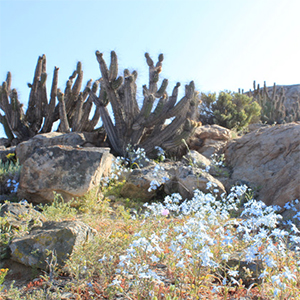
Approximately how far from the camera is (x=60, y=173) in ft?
19.7

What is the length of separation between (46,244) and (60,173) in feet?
9.04

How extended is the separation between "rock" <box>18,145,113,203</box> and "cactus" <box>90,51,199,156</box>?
2711 millimetres

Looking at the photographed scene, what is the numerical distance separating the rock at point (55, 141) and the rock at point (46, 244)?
5.30 meters

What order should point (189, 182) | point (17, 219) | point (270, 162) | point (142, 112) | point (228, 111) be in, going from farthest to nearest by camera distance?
point (228, 111), point (142, 112), point (270, 162), point (189, 182), point (17, 219)

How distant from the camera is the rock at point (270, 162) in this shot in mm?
5687

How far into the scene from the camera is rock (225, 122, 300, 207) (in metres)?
5.69

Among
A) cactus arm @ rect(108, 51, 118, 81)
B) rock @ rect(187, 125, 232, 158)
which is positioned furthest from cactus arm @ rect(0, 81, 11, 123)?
rock @ rect(187, 125, 232, 158)

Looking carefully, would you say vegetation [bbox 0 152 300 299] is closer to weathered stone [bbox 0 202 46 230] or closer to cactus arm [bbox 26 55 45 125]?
weathered stone [bbox 0 202 46 230]

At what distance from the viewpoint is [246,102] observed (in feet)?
41.4

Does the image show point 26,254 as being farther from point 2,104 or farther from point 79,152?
point 2,104

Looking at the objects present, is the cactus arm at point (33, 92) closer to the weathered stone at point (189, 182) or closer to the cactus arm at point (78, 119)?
the cactus arm at point (78, 119)

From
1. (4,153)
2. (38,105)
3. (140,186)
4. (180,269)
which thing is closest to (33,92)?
(38,105)

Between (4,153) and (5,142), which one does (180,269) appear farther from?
(5,142)

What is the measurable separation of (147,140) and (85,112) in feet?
9.94
